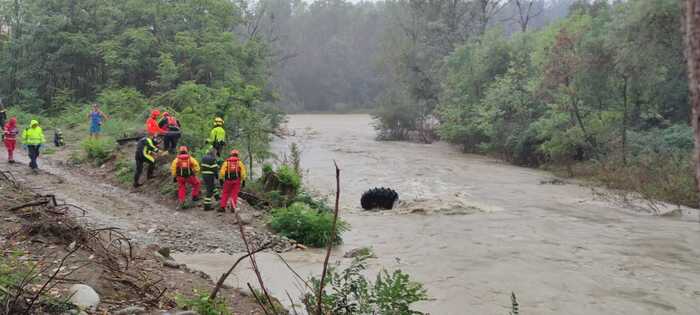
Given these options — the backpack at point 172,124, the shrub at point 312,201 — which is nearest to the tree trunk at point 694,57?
the shrub at point 312,201

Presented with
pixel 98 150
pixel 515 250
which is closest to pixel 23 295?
pixel 515 250

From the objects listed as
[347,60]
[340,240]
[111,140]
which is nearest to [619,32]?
[340,240]

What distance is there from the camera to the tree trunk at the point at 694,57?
2893mm

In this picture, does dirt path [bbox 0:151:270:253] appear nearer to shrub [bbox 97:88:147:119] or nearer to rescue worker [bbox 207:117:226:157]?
rescue worker [bbox 207:117:226:157]

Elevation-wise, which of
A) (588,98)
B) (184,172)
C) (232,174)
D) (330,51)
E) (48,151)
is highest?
(330,51)

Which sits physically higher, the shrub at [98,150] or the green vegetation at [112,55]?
the green vegetation at [112,55]

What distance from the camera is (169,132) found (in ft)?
55.7

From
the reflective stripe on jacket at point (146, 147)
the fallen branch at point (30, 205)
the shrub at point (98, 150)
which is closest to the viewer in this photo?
the fallen branch at point (30, 205)

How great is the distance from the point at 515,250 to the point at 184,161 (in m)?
7.20

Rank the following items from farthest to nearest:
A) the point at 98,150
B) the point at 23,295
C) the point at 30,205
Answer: the point at 98,150
the point at 30,205
the point at 23,295

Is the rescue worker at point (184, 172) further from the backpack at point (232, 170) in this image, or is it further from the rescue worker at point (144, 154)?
the rescue worker at point (144, 154)

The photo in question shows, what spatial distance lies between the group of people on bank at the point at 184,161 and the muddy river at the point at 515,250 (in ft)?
8.05

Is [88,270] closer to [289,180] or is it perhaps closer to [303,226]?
[303,226]

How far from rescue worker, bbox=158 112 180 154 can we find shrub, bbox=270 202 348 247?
5.09 m
